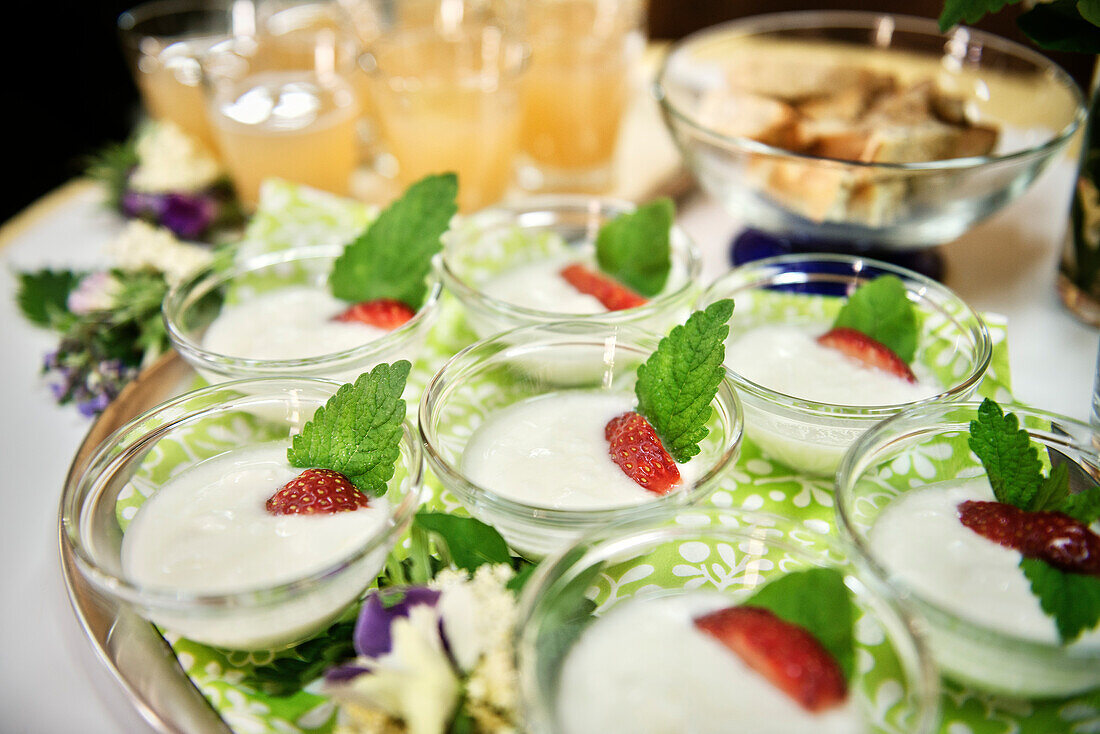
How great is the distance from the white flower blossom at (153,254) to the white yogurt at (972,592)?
1.28 m

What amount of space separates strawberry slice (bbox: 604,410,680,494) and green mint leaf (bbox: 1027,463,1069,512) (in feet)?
1.32

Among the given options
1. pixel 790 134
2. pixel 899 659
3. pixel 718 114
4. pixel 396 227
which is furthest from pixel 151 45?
pixel 899 659

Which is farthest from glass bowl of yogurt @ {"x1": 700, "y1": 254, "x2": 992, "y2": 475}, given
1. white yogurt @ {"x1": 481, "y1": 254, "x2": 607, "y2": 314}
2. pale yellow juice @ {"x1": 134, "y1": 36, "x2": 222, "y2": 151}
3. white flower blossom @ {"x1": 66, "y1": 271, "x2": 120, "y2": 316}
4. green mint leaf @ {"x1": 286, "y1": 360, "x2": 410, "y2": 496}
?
pale yellow juice @ {"x1": 134, "y1": 36, "x2": 222, "y2": 151}

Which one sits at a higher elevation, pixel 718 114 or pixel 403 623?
pixel 718 114

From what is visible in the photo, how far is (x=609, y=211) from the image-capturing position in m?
1.66

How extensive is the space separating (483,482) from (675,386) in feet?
0.87

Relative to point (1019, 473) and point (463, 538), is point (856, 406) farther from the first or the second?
point (463, 538)

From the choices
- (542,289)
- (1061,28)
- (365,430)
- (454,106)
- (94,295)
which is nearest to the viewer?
(365,430)

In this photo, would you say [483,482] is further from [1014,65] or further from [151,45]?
[151,45]

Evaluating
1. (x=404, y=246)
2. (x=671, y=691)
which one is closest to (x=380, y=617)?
(x=671, y=691)

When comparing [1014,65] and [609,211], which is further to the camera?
[1014,65]

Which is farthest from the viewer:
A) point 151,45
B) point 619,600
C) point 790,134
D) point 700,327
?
point 151,45

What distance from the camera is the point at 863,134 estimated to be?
1.57m

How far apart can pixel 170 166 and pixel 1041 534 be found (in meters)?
1.78
